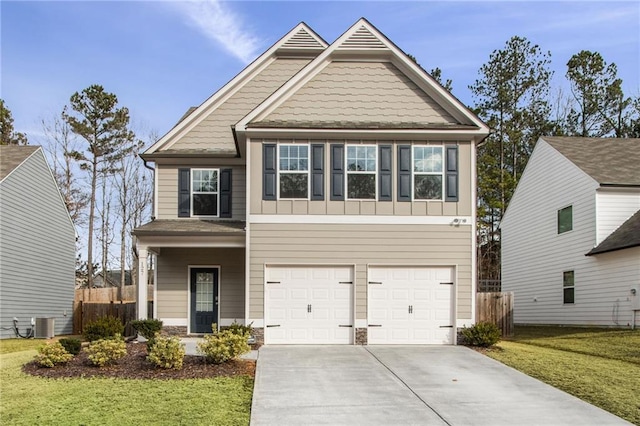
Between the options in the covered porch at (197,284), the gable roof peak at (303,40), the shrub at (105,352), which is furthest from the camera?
the gable roof peak at (303,40)

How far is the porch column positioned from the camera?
675 inches

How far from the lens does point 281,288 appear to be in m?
17.1

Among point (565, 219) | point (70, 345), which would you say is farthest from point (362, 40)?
point (565, 219)

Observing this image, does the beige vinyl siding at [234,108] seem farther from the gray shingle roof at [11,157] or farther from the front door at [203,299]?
the gray shingle roof at [11,157]

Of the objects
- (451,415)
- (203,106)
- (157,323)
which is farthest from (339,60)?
(451,415)

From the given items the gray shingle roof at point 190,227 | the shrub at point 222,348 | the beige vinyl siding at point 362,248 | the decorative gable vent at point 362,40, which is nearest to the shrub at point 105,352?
the shrub at point 222,348

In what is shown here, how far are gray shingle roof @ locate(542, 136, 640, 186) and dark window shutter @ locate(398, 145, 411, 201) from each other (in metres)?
7.93

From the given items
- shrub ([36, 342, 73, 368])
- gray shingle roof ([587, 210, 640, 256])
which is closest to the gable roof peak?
gray shingle roof ([587, 210, 640, 256])

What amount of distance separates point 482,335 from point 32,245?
653 inches

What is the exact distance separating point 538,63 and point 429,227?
2599cm

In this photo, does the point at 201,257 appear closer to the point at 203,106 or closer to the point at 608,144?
the point at 203,106

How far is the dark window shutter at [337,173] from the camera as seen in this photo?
677 inches

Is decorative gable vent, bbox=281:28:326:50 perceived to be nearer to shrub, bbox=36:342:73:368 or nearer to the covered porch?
the covered porch

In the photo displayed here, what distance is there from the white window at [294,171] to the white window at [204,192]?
10.2 feet
